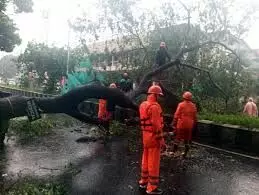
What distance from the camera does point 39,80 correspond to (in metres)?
32.3

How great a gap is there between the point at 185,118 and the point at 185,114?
0.11 metres

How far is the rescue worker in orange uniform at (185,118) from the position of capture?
390 inches

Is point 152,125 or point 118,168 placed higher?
point 152,125

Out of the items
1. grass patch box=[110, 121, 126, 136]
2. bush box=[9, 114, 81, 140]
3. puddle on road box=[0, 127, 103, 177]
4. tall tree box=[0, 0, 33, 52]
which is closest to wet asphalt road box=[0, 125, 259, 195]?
puddle on road box=[0, 127, 103, 177]

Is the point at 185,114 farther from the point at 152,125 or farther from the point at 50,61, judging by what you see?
the point at 50,61

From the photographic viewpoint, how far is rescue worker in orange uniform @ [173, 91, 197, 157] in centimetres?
991

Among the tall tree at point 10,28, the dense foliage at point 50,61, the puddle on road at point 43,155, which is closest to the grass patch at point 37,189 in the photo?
the puddle on road at point 43,155

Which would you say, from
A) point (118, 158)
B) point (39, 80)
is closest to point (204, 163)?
point (118, 158)

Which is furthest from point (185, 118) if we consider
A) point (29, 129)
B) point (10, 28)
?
point (10, 28)

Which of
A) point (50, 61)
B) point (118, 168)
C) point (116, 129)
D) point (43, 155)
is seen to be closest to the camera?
point (118, 168)

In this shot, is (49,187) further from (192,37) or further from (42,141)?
(192,37)

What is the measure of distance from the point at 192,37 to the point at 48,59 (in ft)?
51.4

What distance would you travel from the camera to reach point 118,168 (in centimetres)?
885

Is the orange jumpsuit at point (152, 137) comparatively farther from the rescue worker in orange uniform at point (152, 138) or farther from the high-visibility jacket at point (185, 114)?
the high-visibility jacket at point (185, 114)
